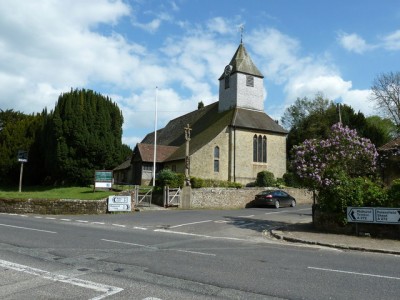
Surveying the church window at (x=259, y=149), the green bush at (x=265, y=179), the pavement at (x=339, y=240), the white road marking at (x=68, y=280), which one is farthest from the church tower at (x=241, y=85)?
the white road marking at (x=68, y=280)

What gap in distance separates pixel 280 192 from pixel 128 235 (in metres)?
19.9

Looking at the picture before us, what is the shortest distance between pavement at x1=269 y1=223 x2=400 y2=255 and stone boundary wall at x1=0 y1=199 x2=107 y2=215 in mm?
12557

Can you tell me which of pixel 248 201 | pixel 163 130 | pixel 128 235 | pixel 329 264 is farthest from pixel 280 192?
pixel 163 130

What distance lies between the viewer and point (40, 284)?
6715 millimetres

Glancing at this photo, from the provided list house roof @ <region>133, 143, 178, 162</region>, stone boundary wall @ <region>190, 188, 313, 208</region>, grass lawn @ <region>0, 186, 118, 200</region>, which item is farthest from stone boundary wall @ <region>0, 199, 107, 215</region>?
house roof @ <region>133, 143, 178, 162</region>

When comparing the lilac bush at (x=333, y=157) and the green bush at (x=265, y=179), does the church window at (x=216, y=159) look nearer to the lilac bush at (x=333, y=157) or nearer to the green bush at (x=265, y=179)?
the green bush at (x=265, y=179)

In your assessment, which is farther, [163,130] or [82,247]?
[163,130]

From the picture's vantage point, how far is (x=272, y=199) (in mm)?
30625

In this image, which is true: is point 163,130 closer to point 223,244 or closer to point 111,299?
point 223,244

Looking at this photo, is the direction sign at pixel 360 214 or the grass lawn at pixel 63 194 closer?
the direction sign at pixel 360 214

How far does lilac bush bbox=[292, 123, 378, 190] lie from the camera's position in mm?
16188

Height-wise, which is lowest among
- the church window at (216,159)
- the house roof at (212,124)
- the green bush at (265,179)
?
the green bush at (265,179)

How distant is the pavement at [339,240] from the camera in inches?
477

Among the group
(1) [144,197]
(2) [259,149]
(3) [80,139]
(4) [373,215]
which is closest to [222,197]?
(1) [144,197]
